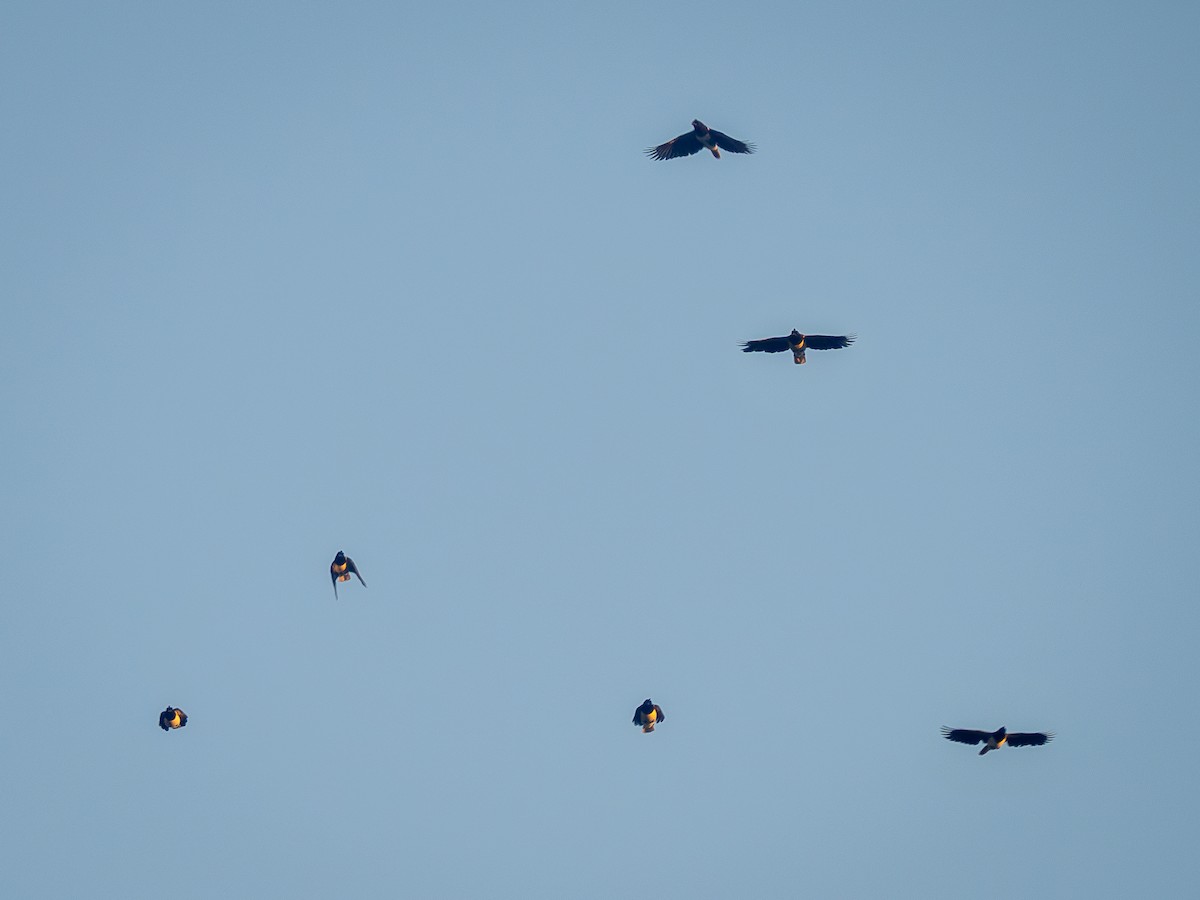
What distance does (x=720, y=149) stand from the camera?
36.2 m

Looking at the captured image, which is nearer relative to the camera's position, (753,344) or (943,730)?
(943,730)

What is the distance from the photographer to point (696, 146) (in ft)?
120

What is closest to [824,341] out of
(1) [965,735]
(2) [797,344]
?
(2) [797,344]

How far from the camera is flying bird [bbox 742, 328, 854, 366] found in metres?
35.7

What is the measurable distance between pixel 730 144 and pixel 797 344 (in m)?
5.22

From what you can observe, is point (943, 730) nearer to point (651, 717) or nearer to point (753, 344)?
point (651, 717)

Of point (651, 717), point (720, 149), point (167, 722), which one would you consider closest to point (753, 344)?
point (720, 149)

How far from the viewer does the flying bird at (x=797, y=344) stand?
35.7 m

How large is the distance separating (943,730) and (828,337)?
32.3 feet

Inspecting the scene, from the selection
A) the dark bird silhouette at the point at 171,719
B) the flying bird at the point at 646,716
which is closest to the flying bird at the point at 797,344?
the flying bird at the point at 646,716

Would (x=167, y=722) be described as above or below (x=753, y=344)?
below

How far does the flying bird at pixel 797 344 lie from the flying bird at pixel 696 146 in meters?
4.67

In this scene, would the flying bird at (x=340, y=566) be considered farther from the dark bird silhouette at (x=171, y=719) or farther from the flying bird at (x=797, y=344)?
the flying bird at (x=797, y=344)

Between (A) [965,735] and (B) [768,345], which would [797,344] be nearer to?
(B) [768,345]
